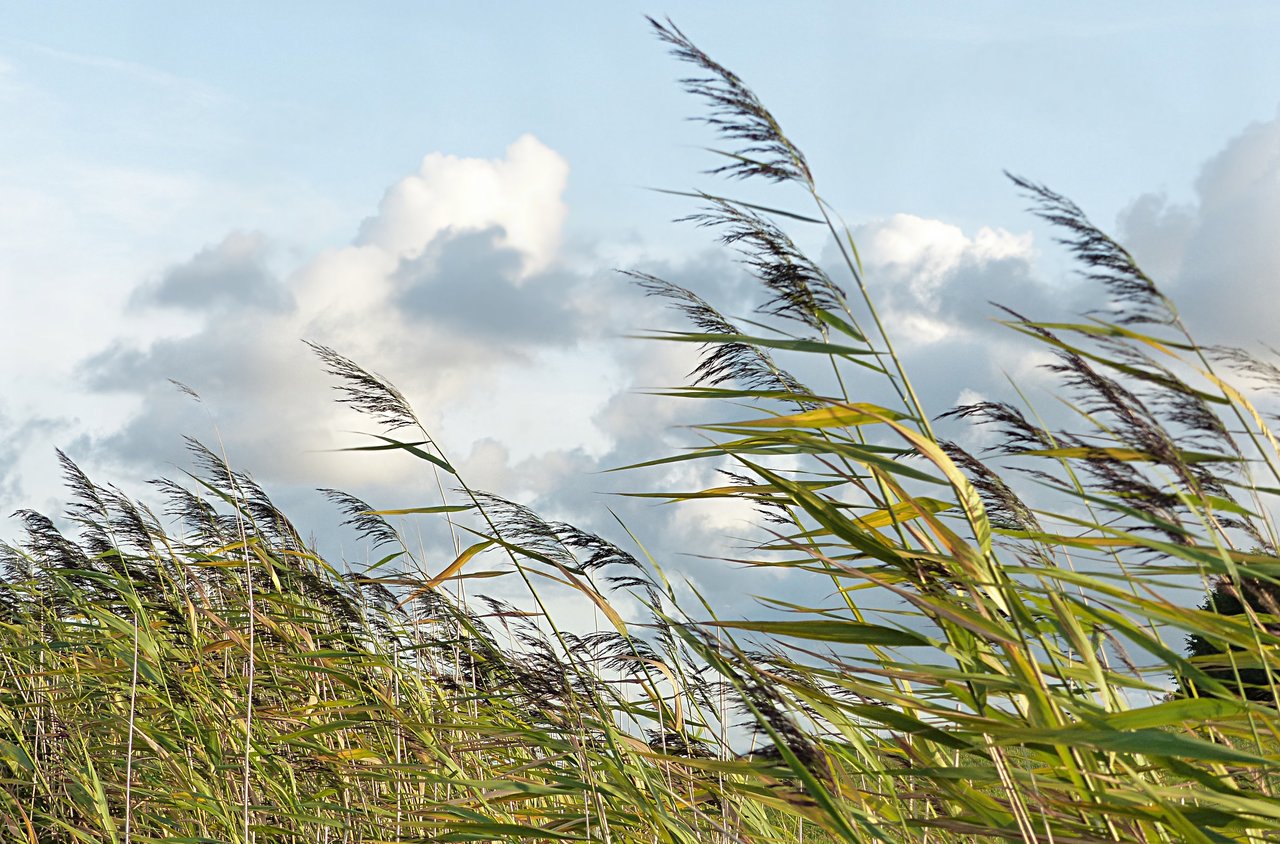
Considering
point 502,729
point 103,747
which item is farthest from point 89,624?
point 502,729

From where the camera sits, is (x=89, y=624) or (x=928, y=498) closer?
(x=928, y=498)

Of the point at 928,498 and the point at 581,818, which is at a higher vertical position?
the point at 928,498

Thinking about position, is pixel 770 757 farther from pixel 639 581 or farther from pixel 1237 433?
pixel 1237 433

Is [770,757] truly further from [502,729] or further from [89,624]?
[89,624]

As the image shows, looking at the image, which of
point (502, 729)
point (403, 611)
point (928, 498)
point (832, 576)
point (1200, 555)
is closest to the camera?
point (1200, 555)

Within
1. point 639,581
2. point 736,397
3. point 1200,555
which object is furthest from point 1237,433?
point 639,581

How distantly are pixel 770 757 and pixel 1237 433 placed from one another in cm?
102

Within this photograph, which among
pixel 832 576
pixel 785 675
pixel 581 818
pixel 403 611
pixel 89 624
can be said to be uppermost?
pixel 89 624

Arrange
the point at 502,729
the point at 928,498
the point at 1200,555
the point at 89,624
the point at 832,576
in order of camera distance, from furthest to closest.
A: the point at 89,624 → the point at 502,729 → the point at 832,576 → the point at 928,498 → the point at 1200,555

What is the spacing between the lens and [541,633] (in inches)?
101

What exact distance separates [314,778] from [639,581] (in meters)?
2.09

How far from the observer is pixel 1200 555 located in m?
1.57

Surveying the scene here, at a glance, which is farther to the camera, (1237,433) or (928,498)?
(928,498)

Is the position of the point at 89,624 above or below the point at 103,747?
above
